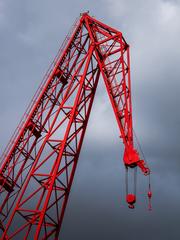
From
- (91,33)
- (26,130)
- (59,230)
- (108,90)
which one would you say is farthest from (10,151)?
(91,33)

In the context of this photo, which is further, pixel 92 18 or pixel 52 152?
pixel 92 18

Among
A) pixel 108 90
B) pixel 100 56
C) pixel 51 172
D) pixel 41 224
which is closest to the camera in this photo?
pixel 41 224

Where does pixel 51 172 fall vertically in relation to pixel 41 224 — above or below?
above

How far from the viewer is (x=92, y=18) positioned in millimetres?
25172

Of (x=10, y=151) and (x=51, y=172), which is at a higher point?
(x=10, y=151)

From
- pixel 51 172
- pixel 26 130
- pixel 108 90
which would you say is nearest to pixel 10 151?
pixel 26 130

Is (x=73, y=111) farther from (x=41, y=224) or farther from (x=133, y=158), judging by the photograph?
(x=41, y=224)

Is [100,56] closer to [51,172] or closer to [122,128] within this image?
[122,128]

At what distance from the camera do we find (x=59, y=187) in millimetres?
22062

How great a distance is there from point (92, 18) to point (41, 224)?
44.0ft

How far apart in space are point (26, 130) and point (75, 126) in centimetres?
308

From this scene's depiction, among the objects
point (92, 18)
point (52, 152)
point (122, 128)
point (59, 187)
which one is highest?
point (92, 18)

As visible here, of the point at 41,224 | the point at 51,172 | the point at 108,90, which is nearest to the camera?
the point at 41,224

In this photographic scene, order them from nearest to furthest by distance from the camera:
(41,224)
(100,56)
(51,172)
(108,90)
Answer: (41,224), (51,172), (108,90), (100,56)
